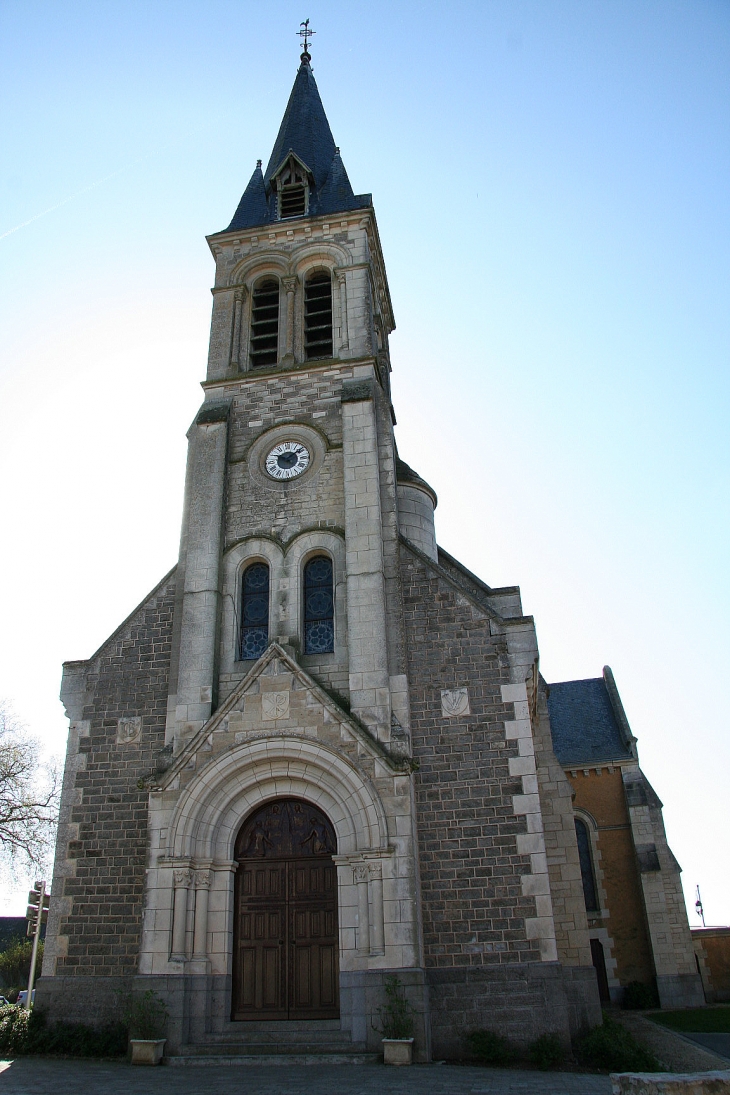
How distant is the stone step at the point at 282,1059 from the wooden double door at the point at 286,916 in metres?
1.25

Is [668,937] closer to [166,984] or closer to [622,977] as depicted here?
[622,977]

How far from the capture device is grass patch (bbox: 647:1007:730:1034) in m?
15.5

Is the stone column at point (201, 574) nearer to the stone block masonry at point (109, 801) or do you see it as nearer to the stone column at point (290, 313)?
the stone block masonry at point (109, 801)

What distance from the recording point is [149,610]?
14.9 meters

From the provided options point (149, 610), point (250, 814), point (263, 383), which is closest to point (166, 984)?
point (250, 814)

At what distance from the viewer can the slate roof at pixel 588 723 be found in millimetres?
25828

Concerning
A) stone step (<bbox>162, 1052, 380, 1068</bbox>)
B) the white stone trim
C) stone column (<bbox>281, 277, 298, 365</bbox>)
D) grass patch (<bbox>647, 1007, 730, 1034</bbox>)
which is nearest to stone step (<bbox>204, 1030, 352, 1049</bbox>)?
stone step (<bbox>162, 1052, 380, 1068</bbox>)

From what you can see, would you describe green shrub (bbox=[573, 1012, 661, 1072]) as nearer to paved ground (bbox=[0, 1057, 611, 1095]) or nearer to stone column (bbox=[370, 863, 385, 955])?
paved ground (bbox=[0, 1057, 611, 1095])

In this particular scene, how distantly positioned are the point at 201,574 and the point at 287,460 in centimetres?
287

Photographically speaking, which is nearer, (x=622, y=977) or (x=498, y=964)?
(x=498, y=964)

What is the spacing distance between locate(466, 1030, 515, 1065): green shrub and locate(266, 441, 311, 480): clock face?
31.6ft

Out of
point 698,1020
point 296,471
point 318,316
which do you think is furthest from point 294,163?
point 698,1020

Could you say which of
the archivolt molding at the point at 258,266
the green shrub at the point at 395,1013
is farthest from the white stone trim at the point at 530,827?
the archivolt molding at the point at 258,266

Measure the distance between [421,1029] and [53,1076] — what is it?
14.8ft
